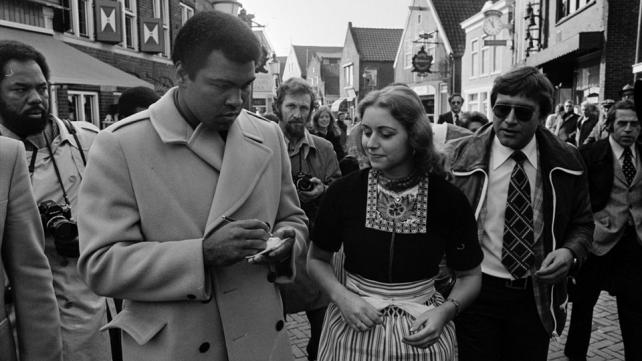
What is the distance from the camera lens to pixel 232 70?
1919mm

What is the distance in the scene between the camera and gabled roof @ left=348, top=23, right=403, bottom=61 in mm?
47875

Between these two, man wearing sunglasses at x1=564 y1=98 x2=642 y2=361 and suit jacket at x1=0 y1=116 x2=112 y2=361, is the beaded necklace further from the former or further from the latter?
man wearing sunglasses at x1=564 y1=98 x2=642 y2=361

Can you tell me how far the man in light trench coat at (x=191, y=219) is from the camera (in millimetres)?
1786

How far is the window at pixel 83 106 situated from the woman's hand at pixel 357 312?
463 inches

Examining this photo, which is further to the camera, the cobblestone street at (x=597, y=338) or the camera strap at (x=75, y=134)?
the cobblestone street at (x=597, y=338)

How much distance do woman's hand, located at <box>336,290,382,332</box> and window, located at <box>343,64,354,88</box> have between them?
1920 inches

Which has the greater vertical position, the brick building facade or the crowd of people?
the brick building facade

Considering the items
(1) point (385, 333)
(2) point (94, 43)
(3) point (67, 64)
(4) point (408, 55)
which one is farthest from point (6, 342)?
(4) point (408, 55)

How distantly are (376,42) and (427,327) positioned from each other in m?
49.2

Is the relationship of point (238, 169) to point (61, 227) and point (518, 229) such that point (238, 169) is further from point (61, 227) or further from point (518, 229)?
point (518, 229)

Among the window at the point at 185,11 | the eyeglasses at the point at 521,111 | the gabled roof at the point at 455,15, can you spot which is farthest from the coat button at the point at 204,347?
the gabled roof at the point at 455,15

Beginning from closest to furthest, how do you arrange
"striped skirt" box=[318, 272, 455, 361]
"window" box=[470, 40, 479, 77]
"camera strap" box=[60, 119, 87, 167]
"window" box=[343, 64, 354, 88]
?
"striped skirt" box=[318, 272, 455, 361]
"camera strap" box=[60, 119, 87, 167]
"window" box=[470, 40, 479, 77]
"window" box=[343, 64, 354, 88]

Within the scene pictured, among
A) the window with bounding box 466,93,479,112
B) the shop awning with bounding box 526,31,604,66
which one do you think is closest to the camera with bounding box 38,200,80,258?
the shop awning with bounding box 526,31,604,66

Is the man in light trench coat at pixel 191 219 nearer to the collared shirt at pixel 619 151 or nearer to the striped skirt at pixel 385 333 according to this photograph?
the striped skirt at pixel 385 333
